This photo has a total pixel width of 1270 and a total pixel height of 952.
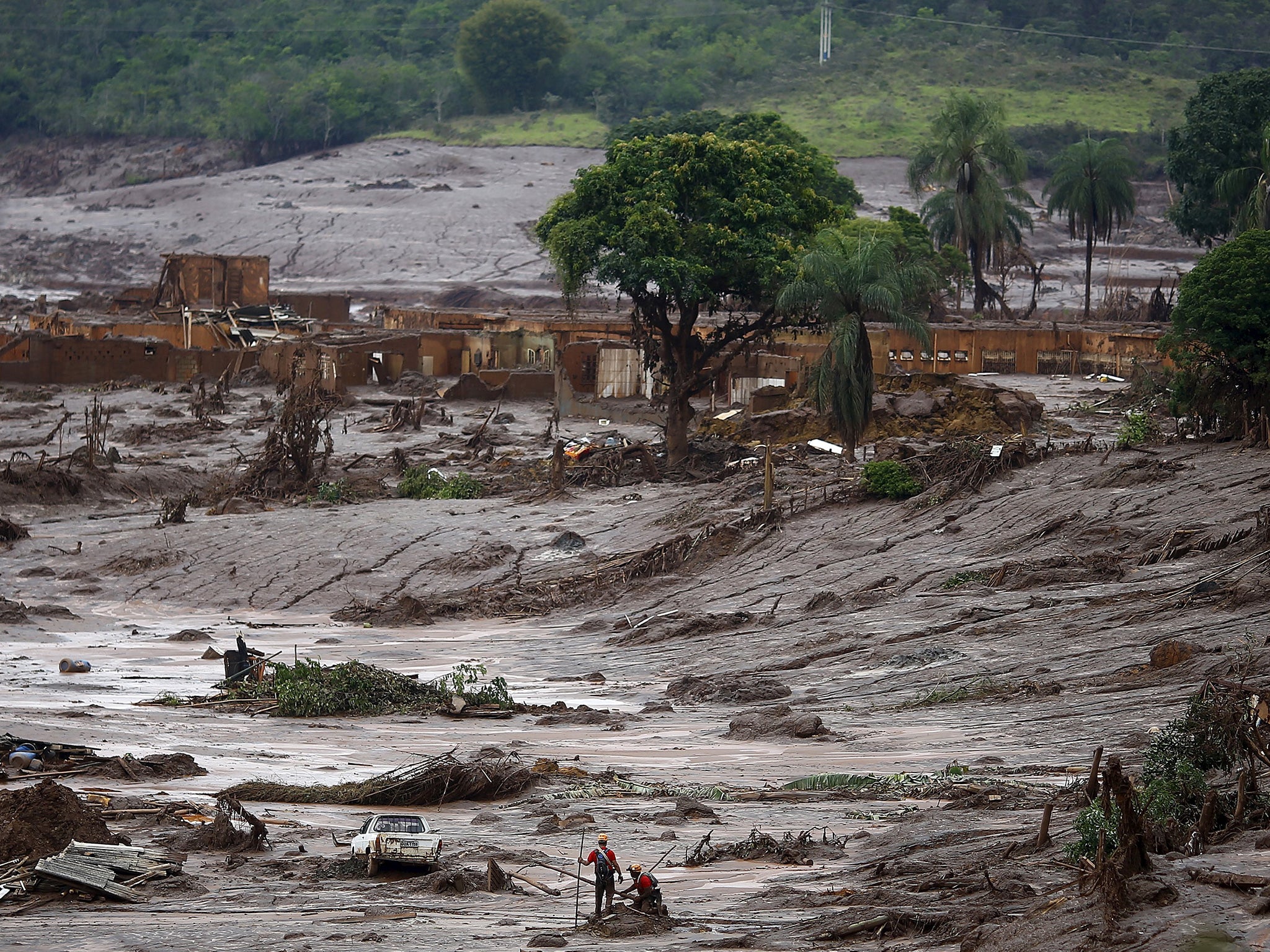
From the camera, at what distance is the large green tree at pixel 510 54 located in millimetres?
112312

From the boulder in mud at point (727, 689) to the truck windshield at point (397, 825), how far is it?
24.9 feet

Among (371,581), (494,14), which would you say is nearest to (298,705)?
(371,581)

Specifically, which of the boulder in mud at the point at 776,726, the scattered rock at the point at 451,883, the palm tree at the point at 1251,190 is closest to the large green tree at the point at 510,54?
the palm tree at the point at 1251,190

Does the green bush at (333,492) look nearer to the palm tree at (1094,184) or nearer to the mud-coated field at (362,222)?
the palm tree at (1094,184)

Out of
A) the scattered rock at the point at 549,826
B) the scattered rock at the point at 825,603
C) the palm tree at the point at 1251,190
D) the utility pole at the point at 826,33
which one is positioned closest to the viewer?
the scattered rock at the point at 549,826

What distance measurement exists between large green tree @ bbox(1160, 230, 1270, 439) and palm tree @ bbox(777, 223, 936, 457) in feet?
16.8

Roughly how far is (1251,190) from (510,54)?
214ft

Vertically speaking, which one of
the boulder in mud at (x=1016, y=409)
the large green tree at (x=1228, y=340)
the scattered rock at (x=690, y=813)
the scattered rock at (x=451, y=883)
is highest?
the large green tree at (x=1228, y=340)

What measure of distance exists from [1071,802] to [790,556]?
1409 centimetres

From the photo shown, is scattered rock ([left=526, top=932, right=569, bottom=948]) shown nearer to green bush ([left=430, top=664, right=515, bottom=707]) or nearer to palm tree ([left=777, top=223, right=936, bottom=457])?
green bush ([left=430, top=664, right=515, bottom=707])

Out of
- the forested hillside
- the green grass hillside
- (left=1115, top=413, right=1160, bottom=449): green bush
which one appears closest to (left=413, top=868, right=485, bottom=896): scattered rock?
(left=1115, top=413, right=1160, bottom=449): green bush

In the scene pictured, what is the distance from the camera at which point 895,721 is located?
17.6 meters

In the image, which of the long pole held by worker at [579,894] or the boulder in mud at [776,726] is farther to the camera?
the boulder in mud at [776,726]

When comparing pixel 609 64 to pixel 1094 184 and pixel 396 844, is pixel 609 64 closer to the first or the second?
pixel 1094 184
